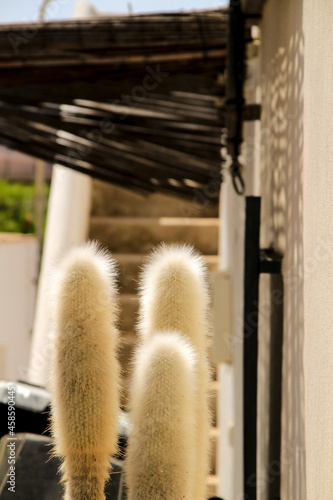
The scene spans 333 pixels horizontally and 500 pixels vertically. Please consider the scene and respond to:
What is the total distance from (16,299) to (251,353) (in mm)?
2905

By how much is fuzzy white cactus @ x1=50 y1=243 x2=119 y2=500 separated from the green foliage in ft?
13.2

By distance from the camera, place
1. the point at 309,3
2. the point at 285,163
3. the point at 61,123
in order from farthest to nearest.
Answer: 1. the point at 61,123
2. the point at 285,163
3. the point at 309,3

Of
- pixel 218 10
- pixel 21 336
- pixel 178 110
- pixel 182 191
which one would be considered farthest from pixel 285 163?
pixel 21 336

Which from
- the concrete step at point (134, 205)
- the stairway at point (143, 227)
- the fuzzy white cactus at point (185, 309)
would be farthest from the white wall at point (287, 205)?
the concrete step at point (134, 205)

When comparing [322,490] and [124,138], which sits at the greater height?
[124,138]

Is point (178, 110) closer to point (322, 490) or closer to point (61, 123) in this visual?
point (61, 123)

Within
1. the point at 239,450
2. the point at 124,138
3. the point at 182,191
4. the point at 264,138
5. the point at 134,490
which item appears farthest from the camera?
the point at 182,191

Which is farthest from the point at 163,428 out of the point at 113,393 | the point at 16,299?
the point at 16,299

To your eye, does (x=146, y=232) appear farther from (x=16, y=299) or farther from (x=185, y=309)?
(x=185, y=309)

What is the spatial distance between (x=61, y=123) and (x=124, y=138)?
0.22 meters

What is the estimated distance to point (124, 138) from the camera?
1.80 m

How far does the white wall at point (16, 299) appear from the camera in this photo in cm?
328

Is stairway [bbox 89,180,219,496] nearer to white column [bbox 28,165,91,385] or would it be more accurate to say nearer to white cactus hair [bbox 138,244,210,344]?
white column [bbox 28,165,91,385]

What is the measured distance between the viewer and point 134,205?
12.1 ft
